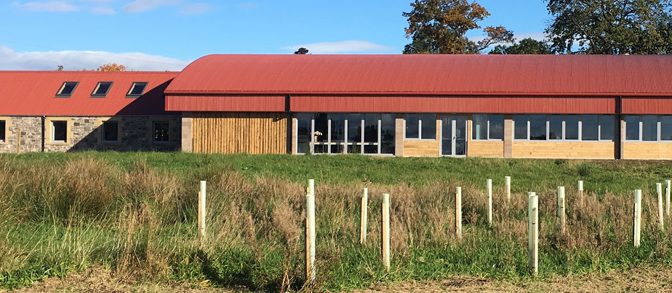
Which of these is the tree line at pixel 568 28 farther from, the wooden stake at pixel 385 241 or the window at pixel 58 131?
the wooden stake at pixel 385 241

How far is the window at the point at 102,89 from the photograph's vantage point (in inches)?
1576

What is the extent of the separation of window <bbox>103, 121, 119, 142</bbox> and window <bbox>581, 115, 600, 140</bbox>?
22.2 meters

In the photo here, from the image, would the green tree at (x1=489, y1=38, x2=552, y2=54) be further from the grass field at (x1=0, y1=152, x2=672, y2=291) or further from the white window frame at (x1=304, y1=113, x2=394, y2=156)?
the grass field at (x1=0, y1=152, x2=672, y2=291)

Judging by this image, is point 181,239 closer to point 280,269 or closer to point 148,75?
point 280,269

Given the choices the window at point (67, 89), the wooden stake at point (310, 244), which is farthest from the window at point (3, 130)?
the wooden stake at point (310, 244)

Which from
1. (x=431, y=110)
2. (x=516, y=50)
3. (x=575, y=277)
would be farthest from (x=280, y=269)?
(x=516, y=50)

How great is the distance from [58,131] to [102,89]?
3.11m

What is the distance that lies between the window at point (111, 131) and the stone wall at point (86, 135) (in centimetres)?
24

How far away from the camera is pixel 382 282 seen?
8.95 metres

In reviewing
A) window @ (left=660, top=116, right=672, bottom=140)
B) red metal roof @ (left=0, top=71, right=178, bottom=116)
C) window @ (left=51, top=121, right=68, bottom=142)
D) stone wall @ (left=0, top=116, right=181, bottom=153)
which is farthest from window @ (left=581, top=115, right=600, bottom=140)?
window @ (left=51, top=121, right=68, bottom=142)

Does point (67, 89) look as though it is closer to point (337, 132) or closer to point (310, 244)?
point (337, 132)

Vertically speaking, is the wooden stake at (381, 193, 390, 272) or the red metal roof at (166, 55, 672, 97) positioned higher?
the red metal roof at (166, 55, 672, 97)

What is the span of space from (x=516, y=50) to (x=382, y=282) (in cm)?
5129

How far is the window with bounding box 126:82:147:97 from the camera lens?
39812 mm
